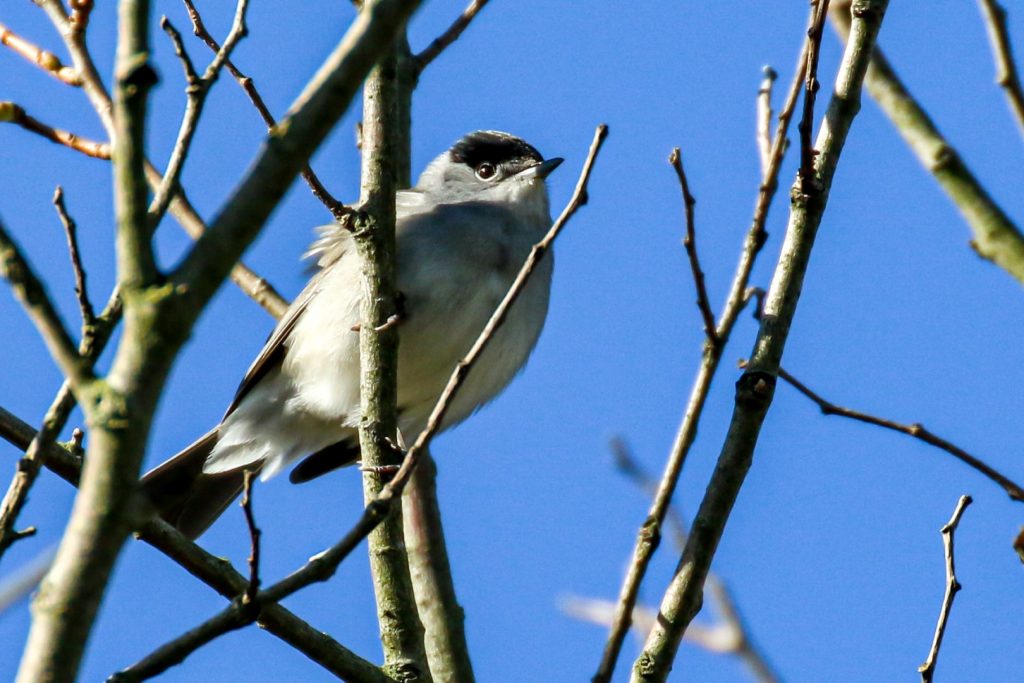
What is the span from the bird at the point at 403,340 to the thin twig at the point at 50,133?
2633 millimetres

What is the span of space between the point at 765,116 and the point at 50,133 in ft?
7.37

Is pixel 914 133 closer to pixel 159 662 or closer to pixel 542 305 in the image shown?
pixel 159 662

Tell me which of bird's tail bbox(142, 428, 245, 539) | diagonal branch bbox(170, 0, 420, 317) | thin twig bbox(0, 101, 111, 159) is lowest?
diagonal branch bbox(170, 0, 420, 317)

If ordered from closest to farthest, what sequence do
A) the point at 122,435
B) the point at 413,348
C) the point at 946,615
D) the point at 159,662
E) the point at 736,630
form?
the point at 122,435 → the point at 159,662 → the point at 946,615 → the point at 736,630 → the point at 413,348

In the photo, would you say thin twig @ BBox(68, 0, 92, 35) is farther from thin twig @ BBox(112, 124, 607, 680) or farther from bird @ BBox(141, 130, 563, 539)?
bird @ BBox(141, 130, 563, 539)

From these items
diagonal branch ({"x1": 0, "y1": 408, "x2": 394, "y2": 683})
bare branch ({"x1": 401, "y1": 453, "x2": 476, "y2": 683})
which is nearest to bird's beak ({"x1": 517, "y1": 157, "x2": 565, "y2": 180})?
bare branch ({"x1": 401, "y1": 453, "x2": 476, "y2": 683})

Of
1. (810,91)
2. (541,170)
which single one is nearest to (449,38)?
(541,170)

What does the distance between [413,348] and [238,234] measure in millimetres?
4301

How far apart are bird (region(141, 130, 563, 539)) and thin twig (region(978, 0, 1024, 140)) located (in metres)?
3.31

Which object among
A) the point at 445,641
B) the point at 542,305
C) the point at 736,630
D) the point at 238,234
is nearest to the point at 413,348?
the point at 542,305

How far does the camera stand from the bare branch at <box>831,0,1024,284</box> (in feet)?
10.9

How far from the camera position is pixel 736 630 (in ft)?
14.4

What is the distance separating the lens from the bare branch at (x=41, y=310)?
240 cm

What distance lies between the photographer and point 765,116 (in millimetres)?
4355
